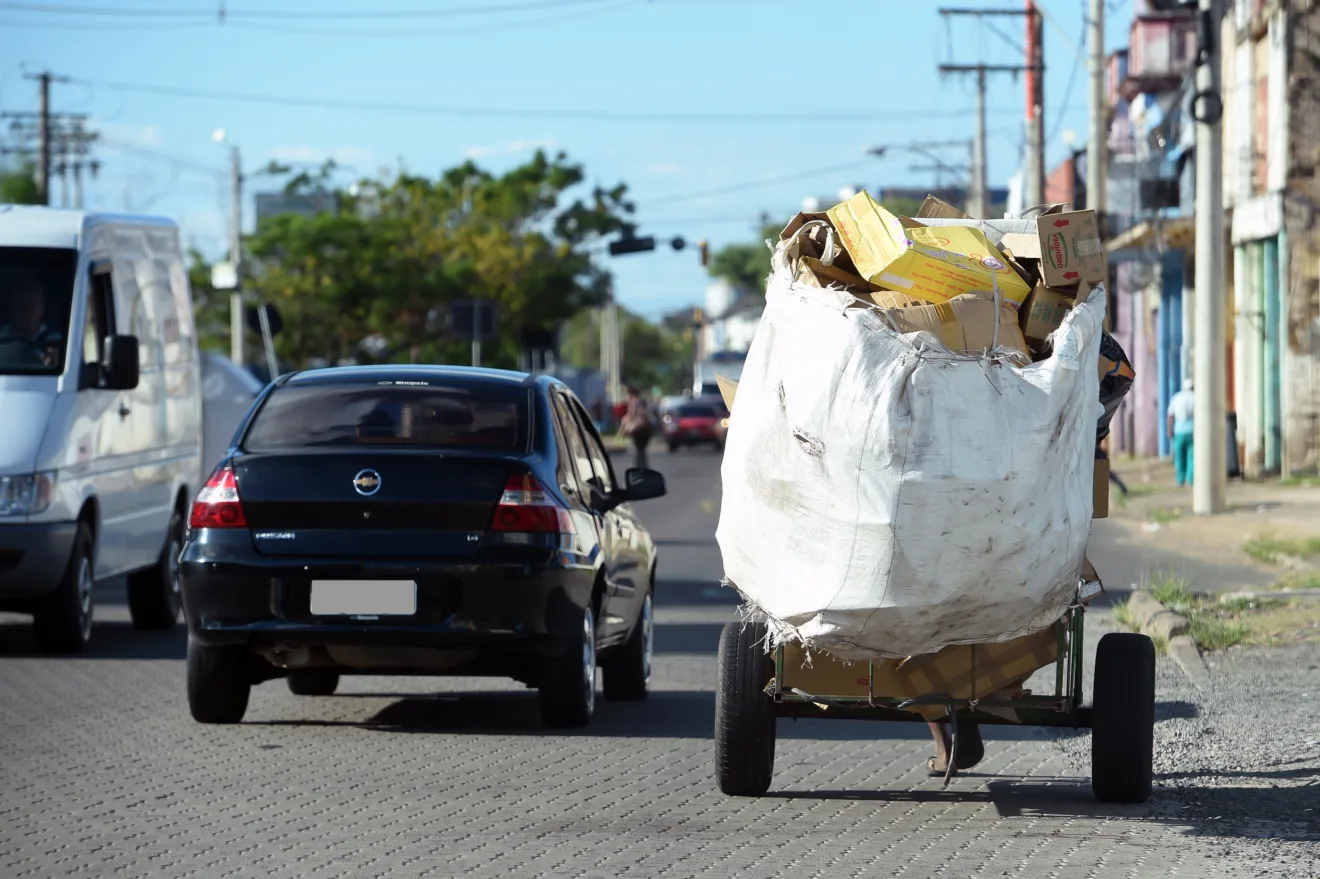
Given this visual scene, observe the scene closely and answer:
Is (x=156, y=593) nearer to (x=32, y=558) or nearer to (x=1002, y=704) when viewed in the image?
(x=32, y=558)

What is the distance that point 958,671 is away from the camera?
22.6 feet

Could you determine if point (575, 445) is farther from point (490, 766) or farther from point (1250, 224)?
point (1250, 224)

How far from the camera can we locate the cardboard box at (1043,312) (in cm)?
685

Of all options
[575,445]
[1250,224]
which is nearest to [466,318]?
[1250,224]

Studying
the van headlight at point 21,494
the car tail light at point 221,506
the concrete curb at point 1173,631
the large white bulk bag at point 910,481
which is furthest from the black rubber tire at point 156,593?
the large white bulk bag at point 910,481

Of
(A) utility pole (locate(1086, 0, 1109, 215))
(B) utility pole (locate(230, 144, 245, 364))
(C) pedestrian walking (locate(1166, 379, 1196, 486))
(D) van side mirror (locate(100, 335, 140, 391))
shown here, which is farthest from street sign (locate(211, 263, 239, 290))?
(D) van side mirror (locate(100, 335, 140, 391))

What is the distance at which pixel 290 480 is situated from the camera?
8719 millimetres

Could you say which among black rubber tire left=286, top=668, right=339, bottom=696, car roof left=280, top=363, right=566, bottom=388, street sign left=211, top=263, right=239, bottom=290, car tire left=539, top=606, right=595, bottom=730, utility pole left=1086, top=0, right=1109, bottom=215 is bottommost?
black rubber tire left=286, top=668, right=339, bottom=696

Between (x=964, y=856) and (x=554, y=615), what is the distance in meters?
2.75

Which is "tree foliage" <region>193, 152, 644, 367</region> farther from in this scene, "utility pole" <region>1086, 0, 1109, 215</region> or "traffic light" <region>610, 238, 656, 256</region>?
"utility pole" <region>1086, 0, 1109, 215</region>

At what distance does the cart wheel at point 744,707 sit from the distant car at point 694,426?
51988mm

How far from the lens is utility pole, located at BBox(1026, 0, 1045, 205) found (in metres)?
39.2

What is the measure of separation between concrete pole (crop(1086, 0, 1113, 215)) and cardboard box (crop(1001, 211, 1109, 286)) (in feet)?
73.1

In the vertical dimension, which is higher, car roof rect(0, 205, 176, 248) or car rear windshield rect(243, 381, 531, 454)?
car roof rect(0, 205, 176, 248)
